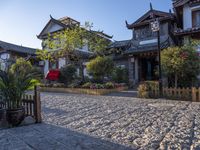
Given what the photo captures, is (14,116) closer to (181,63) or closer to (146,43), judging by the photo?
(181,63)

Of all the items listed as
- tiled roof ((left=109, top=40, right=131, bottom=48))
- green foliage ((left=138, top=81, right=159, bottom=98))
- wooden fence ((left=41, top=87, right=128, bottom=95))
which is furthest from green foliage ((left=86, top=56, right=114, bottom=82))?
tiled roof ((left=109, top=40, right=131, bottom=48))

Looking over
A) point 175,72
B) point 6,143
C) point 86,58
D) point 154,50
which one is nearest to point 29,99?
point 6,143

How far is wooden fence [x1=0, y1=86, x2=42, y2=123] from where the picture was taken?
588cm

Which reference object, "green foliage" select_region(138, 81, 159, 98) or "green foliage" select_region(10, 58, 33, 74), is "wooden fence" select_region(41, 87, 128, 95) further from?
"green foliage" select_region(138, 81, 159, 98)

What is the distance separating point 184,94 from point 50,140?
7.86m

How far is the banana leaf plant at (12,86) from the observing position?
559 centimetres

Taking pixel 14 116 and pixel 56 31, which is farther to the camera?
pixel 56 31

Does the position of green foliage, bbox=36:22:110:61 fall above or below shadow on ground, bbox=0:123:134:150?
above

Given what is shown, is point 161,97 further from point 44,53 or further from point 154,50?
point 44,53

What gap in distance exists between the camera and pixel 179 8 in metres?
16.1

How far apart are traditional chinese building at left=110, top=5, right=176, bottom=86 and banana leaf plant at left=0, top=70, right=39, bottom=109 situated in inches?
480

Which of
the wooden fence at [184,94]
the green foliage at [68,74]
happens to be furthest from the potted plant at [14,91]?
the green foliage at [68,74]

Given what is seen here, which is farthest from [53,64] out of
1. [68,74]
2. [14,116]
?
[14,116]

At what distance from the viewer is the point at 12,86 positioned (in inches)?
221
